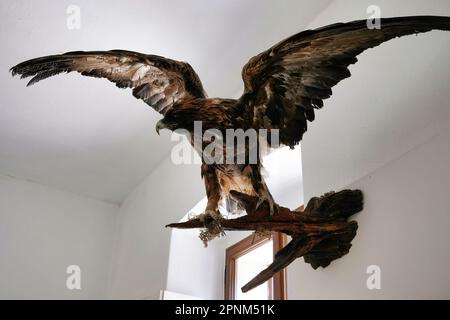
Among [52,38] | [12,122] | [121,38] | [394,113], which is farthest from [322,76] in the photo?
[12,122]

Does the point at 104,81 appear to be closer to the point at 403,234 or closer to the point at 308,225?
the point at 308,225

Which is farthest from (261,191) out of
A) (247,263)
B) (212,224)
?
(247,263)

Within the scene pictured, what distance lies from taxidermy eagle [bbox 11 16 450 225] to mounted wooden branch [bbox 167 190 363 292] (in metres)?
0.03

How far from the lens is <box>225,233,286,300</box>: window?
2.01 m

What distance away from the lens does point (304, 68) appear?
1.10m

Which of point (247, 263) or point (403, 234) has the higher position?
point (247, 263)

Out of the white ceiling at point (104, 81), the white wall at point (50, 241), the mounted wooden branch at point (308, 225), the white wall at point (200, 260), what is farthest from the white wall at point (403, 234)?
the white wall at point (50, 241)

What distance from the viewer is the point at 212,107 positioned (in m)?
1.16

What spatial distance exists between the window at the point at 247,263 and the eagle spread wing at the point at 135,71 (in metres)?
0.84

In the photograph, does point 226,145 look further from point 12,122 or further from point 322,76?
point 12,122

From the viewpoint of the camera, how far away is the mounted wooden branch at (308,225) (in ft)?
3.53

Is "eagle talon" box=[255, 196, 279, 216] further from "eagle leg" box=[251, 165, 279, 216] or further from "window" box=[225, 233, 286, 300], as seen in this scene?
"window" box=[225, 233, 286, 300]

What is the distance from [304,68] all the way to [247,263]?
1.34 metres

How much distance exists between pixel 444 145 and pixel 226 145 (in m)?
0.49
